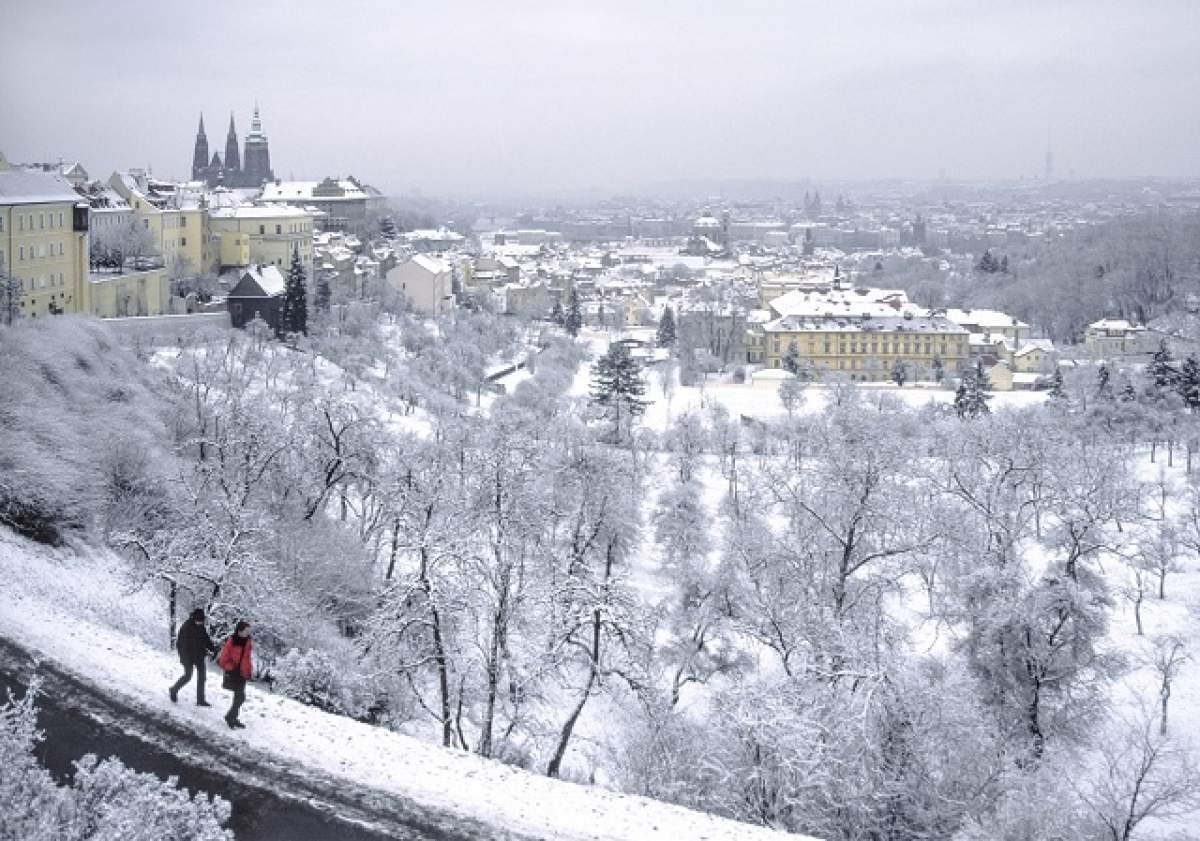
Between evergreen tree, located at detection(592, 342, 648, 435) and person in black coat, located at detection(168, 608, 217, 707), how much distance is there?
32.0 metres

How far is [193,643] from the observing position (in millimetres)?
7820

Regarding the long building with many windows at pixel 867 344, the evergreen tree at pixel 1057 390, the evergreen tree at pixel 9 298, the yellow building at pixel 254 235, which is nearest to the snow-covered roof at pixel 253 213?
the yellow building at pixel 254 235

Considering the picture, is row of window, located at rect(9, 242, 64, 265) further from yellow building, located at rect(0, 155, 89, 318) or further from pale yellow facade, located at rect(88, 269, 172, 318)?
pale yellow facade, located at rect(88, 269, 172, 318)

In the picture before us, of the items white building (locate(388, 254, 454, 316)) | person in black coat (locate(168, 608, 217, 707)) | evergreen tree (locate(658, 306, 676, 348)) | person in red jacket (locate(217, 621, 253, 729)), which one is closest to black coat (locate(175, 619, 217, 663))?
person in black coat (locate(168, 608, 217, 707))

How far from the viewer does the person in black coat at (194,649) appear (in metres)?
7.80

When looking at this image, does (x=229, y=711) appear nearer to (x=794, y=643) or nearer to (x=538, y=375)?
(x=794, y=643)

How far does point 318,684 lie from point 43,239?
76.6 ft

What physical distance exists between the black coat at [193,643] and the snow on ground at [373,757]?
1.21 ft

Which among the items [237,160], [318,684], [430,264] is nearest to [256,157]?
[237,160]

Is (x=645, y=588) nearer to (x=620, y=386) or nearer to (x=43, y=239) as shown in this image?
(x=620, y=386)

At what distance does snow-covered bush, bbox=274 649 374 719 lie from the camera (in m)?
9.57

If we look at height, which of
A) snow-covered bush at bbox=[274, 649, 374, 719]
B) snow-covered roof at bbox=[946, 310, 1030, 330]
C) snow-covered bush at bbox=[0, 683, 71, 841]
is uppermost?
snow-covered roof at bbox=[946, 310, 1030, 330]

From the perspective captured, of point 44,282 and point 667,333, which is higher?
point 44,282

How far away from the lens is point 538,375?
153ft
